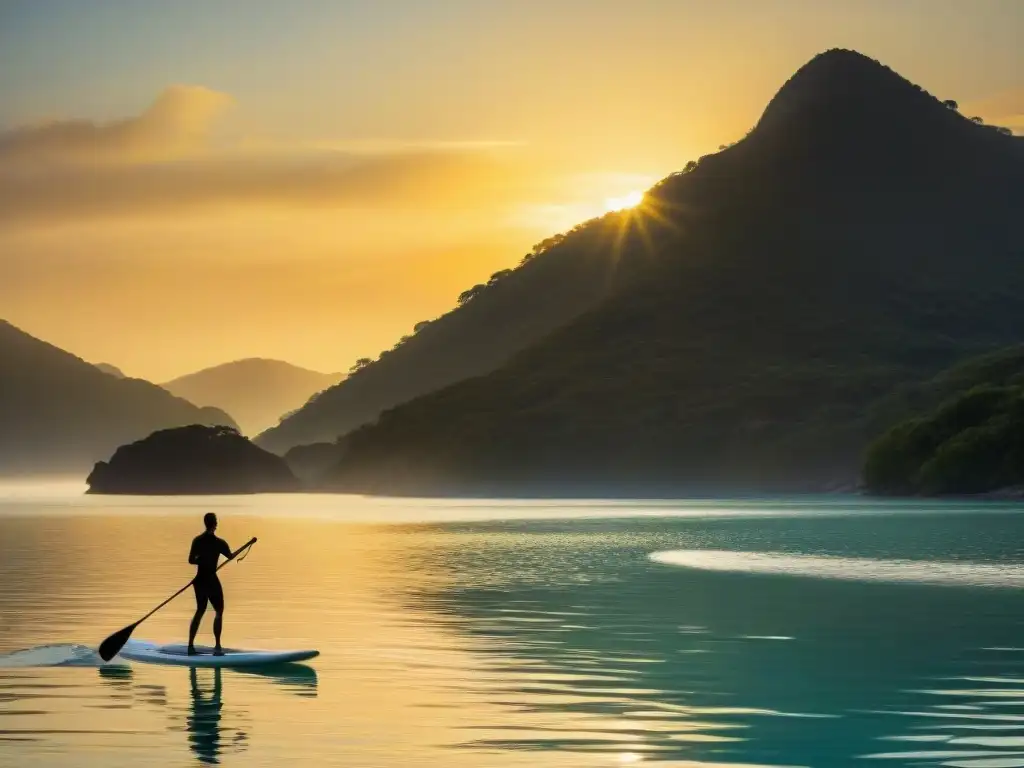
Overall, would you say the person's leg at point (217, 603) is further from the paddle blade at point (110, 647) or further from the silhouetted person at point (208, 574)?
the paddle blade at point (110, 647)

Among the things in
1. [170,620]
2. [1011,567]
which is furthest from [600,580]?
[170,620]

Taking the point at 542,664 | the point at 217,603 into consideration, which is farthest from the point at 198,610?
the point at 542,664

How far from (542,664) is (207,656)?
744 centimetres

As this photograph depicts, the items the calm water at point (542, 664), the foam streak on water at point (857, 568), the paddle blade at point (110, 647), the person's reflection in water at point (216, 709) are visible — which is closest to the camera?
the person's reflection in water at point (216, 709)

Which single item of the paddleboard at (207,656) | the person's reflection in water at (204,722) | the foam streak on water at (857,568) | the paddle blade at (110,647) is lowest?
the person's reflection in water at (204,722)

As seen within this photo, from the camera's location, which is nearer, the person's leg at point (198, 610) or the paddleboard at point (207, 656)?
the paddleboard at point (207, 656)

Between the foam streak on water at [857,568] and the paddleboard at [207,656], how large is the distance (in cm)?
3554

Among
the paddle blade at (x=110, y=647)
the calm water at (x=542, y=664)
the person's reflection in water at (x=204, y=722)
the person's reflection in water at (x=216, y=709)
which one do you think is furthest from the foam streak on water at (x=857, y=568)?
the person's reflection in water at (x=204, y=722)

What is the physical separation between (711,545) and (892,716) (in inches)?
2890

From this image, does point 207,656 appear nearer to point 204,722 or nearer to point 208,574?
point 208,574

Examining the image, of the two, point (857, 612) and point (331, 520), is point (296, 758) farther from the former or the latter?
point (331, 520)

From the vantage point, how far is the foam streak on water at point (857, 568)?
71.2 metres

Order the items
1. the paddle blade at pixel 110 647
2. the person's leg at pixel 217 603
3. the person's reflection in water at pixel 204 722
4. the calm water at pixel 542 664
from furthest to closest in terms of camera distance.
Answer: the paddle blade at pixel 110 647 < the person's leg at pixel 217 603 < the calm water at pixel 542 664 < the person's reflection in water at pixel 204 722

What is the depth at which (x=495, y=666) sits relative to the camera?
131 feet
